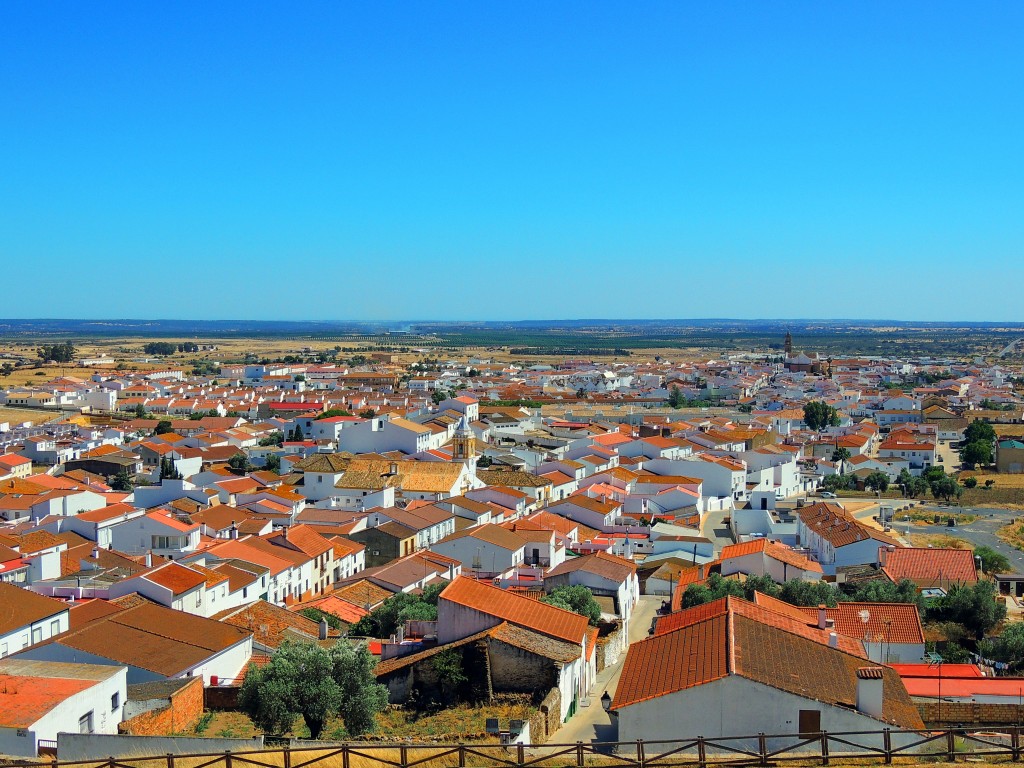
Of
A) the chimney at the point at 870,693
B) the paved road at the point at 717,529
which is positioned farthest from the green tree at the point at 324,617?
the paved road at the point at 717,529

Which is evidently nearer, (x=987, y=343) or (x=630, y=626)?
(x=630, y=626)

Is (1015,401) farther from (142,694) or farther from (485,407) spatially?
(142,694)

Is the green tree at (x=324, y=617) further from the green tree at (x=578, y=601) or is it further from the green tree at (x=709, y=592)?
the green tree at (x=709, y=592)

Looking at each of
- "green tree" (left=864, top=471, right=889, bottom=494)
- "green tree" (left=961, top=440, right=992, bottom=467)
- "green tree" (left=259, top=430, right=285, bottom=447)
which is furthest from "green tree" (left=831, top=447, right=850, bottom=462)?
"green tree" (left=259, top=430, right=285, bottom=447)

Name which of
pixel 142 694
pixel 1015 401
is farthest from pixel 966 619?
pixel 1015 401

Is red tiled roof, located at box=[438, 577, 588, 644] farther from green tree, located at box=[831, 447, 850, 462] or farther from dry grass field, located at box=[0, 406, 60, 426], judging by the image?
dry grass field, located at box=[0, 406, 60, 426]
